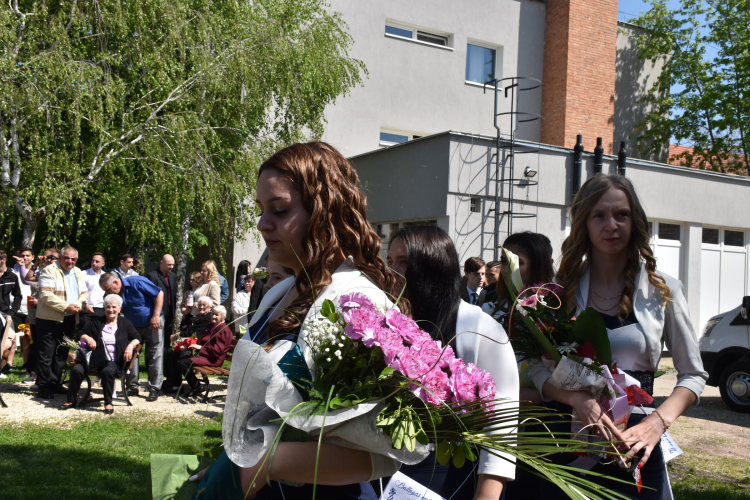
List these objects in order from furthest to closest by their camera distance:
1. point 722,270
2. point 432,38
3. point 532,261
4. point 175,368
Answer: point 432,38
point 722,270
point 175,368
point 532,261

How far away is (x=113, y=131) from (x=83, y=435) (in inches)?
281

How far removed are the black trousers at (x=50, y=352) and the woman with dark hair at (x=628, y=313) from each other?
8.19m

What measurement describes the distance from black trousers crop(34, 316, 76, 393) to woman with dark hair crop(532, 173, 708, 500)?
322 inches

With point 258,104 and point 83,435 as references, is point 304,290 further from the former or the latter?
point 258,104

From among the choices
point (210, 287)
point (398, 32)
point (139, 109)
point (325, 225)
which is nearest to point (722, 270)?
point (398, 32)

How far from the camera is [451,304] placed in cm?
236

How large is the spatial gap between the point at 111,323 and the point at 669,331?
7.86 metres

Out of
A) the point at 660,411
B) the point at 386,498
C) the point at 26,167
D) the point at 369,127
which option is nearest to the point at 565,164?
the point at 369,127

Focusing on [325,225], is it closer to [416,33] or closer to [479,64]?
[416,33]

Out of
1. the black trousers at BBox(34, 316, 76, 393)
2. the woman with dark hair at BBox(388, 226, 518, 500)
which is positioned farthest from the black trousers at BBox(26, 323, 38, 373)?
the woman with dark hair at BBox(388, 226, 518, 500)

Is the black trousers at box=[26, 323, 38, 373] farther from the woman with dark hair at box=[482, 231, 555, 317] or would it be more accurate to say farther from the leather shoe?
the woman with dark hair at box=[482, 231, 555, 317]

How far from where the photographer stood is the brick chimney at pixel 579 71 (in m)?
19.3

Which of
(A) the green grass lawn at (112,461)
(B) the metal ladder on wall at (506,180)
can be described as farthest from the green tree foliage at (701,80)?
(A) the green grass lawn at (112,461)

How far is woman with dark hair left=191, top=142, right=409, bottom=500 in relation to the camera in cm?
147
